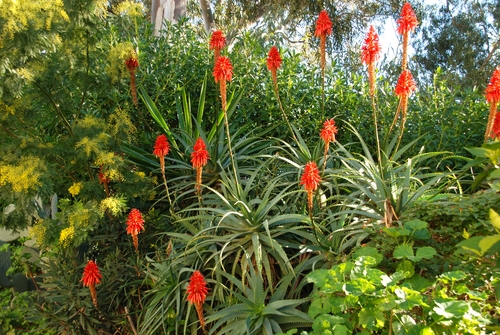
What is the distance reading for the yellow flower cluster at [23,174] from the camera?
367 cm

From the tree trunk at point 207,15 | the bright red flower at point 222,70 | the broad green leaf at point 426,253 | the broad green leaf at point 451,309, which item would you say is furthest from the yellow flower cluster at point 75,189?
the tree trunk at point 207,15

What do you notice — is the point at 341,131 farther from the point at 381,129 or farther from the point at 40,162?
the point at 40,162

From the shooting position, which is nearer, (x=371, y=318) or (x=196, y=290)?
(x=371, y=318)

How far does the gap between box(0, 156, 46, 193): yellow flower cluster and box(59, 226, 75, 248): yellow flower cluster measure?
1.19 feet

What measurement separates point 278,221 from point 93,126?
5.38 feet

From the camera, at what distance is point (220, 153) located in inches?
183

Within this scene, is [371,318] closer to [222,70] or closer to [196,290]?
[196,290]

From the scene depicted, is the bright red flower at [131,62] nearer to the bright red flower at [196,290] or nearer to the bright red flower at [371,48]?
the bright red flower at [371,48]

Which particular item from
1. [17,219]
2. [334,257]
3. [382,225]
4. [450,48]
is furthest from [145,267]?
[450,48]

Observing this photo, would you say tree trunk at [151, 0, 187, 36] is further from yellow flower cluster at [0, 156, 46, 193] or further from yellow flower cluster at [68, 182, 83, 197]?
yellow flower cluster at [0, 156, 46, 193]

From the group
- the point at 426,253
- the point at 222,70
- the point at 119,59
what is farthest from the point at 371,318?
the point at 119,59

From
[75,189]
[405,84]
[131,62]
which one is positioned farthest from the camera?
[131,62]

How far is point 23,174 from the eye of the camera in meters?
3.68

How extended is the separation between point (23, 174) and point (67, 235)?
1.66 feet
